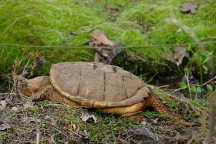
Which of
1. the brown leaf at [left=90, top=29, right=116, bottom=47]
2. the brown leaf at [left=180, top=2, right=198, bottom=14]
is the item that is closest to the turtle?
the brown leaf at [left=90, top=29, right=116, bottom=47]

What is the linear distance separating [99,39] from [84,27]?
0.38 m

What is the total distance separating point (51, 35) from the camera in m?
4.24

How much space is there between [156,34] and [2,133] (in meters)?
2.46

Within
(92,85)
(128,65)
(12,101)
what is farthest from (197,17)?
(12,101)

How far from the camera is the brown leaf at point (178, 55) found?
4.12 metres

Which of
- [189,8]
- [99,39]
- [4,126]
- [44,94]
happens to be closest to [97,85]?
[44,94]

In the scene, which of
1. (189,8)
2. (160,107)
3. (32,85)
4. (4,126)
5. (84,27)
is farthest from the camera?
(189,8)

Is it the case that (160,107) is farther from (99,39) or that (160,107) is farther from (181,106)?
(99,39)

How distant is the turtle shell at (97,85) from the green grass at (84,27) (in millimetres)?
798

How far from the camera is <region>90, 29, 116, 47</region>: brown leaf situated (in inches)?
163

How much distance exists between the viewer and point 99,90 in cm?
297

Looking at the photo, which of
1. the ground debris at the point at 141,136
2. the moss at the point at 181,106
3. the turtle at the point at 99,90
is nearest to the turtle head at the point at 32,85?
the turtle at the point at 99,90

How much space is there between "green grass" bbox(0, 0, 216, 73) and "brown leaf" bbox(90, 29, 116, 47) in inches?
3.3

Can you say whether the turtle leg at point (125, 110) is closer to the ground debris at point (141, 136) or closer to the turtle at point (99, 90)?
the turtle at point (99, 90)
